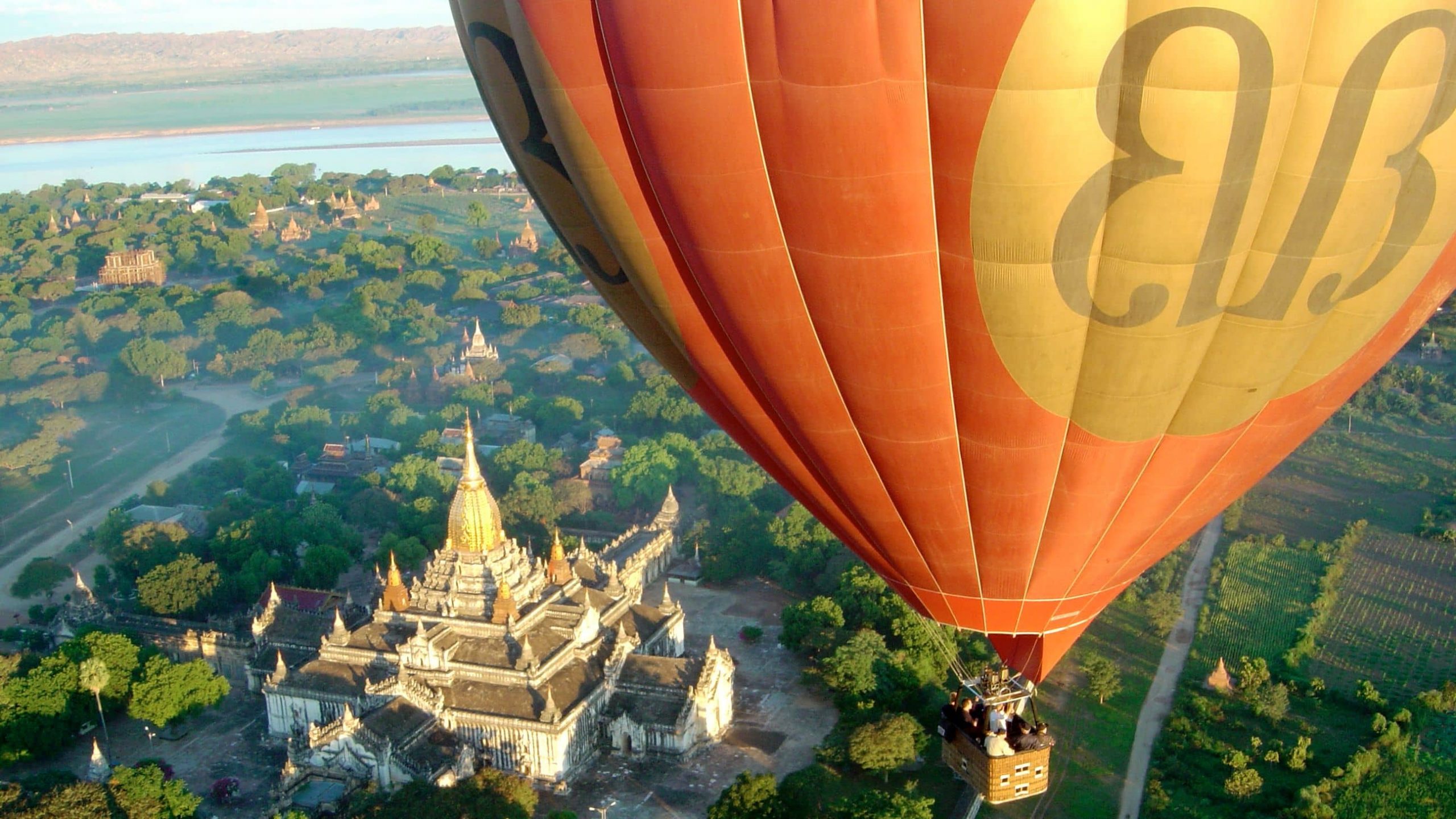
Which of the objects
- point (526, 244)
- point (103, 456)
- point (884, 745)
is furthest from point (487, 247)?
point (884, 745)

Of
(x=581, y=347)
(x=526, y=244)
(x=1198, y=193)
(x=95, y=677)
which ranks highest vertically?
(x=1198, y=193)

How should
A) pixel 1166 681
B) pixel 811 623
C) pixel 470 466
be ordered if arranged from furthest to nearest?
pixel 811 623, pixel 1166 681, pixel 470 466

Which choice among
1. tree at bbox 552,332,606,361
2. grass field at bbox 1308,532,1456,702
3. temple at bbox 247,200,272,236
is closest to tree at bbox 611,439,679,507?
tree at bbox 552,332,606,361

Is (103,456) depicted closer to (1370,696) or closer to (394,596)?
(394,596)

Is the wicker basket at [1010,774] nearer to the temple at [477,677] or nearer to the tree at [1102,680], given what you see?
the temple at [477,677]

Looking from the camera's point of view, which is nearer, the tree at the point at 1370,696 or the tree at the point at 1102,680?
the tree at the point at 1370,696

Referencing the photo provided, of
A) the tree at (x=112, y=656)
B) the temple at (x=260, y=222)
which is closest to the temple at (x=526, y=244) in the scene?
the temple at (x=260, y=222)
